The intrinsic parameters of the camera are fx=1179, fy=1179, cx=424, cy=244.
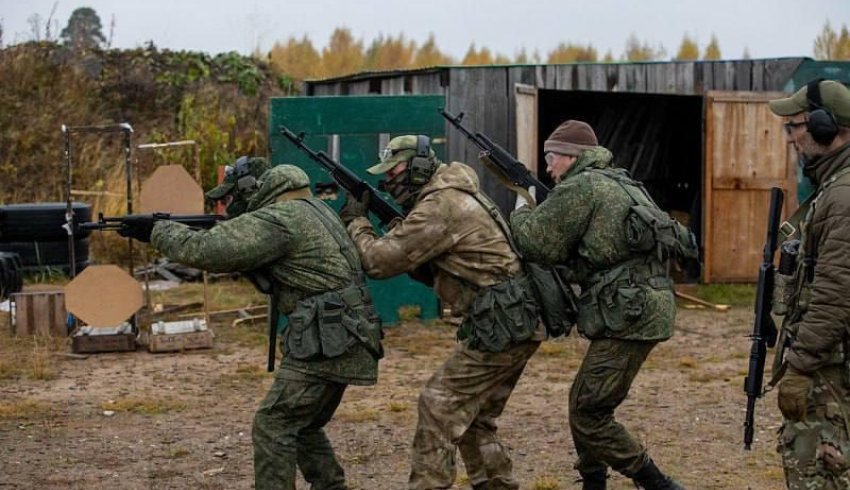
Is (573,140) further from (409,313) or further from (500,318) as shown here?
(409,313)

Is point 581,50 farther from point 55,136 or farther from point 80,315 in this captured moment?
point 80,315

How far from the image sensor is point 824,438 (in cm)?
485

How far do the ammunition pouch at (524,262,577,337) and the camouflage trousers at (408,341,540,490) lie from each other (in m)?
0.17

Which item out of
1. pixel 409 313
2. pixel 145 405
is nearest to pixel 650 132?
pixel 409 313

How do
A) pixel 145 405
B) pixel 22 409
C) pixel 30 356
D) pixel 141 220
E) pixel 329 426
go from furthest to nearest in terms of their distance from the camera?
pixel 30 356, pixel 145 405, pixel 22 409, pixel 329 426, pixel 141 220

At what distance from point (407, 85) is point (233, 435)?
6.92 metres

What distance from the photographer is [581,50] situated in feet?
88.8

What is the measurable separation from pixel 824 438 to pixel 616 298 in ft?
4.37

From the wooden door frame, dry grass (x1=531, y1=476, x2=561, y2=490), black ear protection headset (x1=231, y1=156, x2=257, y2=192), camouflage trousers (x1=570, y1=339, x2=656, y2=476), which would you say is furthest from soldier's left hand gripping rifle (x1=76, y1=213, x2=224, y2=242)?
the wooden door frame

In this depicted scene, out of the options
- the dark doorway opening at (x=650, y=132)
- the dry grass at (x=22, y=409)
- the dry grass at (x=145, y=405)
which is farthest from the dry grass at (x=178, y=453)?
the dark doorway opening at (x=650, y=132)

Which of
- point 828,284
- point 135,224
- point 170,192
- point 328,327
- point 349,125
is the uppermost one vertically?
point 349,125

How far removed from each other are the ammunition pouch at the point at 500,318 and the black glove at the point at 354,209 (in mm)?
879

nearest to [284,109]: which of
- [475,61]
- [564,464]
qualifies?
[564,464]

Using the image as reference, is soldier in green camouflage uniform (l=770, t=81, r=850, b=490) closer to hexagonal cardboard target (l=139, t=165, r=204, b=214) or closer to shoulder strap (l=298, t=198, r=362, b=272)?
shoulder strap (l=298, t=198, r=362, b=272)
